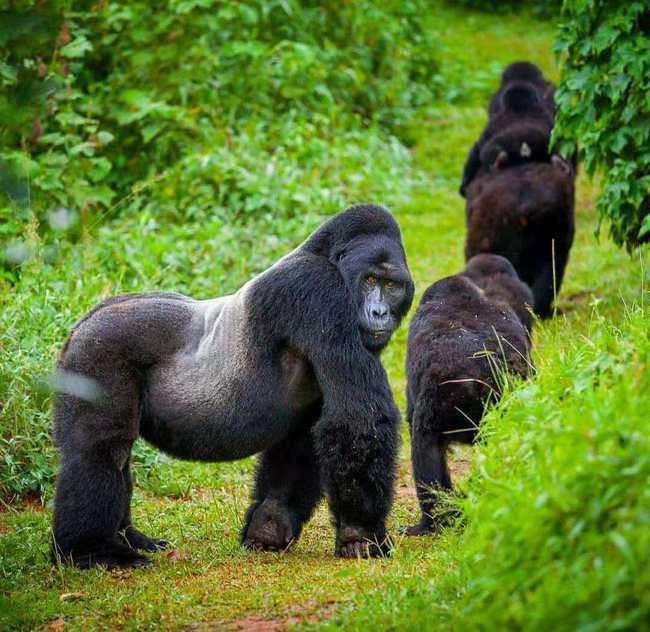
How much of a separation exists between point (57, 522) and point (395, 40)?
479 inches

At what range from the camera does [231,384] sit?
4965 mm

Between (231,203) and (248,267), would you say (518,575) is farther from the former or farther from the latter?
(231,203)

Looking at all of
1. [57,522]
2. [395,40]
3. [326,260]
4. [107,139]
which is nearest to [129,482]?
[57,522]

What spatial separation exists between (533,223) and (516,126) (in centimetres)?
127

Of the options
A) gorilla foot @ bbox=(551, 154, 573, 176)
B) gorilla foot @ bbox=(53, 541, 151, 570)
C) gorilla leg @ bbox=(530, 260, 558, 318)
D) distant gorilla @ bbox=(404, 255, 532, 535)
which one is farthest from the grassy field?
gorilla foot @ bbox=(551, 154, 573, 176)

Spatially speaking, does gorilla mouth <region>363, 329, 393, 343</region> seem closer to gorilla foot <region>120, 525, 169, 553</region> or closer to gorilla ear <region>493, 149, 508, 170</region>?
gorilla foot <region>120, 525, 169, 553</region>

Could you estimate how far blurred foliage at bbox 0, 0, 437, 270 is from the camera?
391 inches

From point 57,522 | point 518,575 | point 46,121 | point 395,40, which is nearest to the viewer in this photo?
point 518,575

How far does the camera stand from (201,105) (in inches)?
484

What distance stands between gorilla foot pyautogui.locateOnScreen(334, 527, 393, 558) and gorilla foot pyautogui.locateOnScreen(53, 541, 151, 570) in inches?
34.0

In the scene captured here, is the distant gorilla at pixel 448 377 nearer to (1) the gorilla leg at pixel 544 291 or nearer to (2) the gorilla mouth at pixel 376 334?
(2) the gorilla mouth at pixel 376 334

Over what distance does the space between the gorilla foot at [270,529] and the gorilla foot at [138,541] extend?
1.47 ft

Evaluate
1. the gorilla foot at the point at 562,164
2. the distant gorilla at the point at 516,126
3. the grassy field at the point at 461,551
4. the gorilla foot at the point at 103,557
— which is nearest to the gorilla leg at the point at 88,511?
the gorilla foot at the point at 103,557

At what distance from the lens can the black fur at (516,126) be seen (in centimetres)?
954
